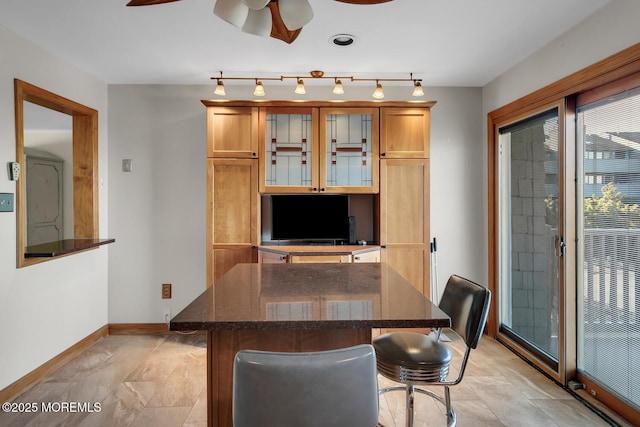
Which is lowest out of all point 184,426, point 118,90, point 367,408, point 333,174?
point 184,426

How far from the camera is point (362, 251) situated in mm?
3529

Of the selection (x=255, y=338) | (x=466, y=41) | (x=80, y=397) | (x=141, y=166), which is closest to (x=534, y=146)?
(x=466, y=41)

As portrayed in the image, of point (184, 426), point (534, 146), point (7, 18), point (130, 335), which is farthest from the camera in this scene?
point (130, 335)

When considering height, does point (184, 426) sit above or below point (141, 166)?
below

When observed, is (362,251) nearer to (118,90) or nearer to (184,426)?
(184,426)

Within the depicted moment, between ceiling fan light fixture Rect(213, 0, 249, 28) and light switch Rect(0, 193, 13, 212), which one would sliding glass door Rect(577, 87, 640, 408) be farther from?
light switch Rect(0, 193, 13, 212)

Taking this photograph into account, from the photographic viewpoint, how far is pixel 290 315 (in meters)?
1.30

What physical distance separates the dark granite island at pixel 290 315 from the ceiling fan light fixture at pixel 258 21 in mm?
1184

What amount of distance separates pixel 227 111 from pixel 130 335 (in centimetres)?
237

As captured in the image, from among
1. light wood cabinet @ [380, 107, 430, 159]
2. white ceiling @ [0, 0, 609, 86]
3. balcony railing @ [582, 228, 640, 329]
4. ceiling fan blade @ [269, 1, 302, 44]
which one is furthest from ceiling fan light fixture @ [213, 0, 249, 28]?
balcony railing @ [582, 228, 640, 329]

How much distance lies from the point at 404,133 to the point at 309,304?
2.62 meters

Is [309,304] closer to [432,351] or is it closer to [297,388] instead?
[297,388]

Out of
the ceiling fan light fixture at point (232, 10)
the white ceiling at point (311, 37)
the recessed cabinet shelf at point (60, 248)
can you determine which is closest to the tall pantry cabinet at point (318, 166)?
the white ceiling at point (311, 37)

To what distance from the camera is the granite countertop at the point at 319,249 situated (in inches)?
136
